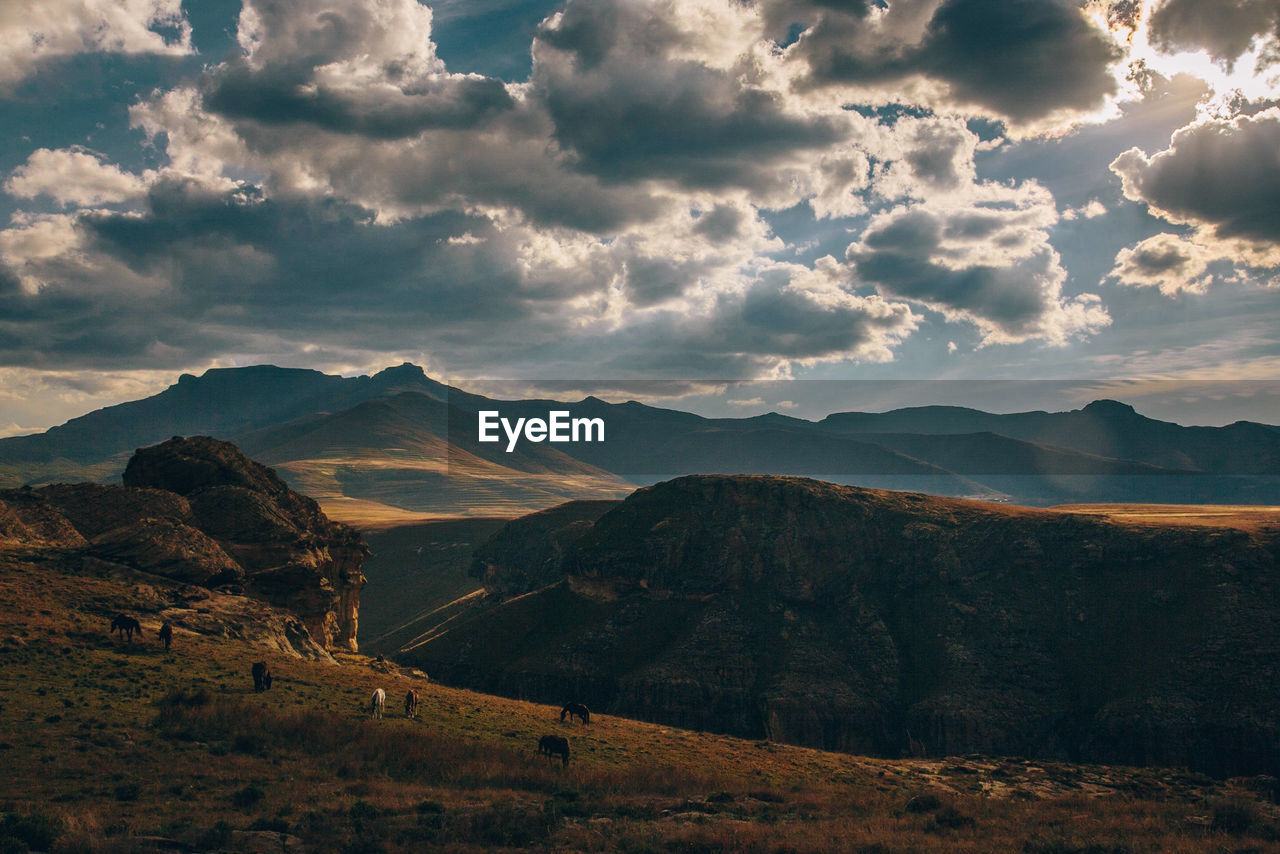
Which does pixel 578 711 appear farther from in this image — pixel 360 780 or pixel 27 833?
pixel 27 833

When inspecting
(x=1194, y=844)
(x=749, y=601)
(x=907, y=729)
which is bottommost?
(x=907, y=729)

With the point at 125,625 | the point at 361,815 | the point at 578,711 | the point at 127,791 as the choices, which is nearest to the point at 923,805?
the point at 578,711

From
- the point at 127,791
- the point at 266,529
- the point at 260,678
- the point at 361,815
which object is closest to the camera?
the point at 127,791

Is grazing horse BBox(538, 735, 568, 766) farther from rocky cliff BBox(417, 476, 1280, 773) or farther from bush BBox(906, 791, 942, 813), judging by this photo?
rocky cliff BBox(417, 476, 1280, 773)

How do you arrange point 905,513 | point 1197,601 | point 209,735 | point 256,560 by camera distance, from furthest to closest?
point 905,513
point 1197,601
point 256,560
point 209,735

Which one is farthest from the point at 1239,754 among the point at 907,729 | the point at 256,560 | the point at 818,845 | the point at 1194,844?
the point at 256,560

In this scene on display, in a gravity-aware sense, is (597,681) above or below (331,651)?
below

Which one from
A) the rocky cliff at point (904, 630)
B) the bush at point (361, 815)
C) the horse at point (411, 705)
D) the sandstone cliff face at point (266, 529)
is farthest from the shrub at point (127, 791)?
the rocky cliff at point (904, 630)

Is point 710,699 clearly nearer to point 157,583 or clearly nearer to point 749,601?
point 749,601
